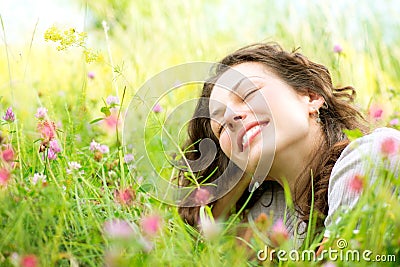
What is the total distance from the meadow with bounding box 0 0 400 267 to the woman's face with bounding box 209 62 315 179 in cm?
19

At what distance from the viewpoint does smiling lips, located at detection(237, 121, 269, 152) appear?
1.64m

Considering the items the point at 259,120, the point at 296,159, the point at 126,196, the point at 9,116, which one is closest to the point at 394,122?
the point at 296,159

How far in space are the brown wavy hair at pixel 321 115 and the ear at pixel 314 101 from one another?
0.01 meters

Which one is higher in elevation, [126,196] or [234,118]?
[234,118]

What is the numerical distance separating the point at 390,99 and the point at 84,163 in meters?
1.17

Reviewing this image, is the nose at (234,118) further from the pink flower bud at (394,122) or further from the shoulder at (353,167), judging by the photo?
the pink flower bud at (394,122)

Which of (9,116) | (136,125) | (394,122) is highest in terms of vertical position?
(9,116)

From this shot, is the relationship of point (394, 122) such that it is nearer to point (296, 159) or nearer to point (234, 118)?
point (296, 159)

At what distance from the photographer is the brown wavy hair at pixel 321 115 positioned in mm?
1688

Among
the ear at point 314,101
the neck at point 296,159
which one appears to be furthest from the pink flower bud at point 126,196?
the ear at point 314,101

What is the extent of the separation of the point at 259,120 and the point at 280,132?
6 cm

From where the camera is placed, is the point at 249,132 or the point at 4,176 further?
the point at 249,132

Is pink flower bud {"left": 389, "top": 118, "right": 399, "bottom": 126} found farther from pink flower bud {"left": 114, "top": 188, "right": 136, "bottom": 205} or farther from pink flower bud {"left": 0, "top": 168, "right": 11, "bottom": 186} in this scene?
pink flower bud {"left": 0, "top": 168, "right": 11, "bottom": 186}

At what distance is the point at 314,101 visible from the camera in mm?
1836
